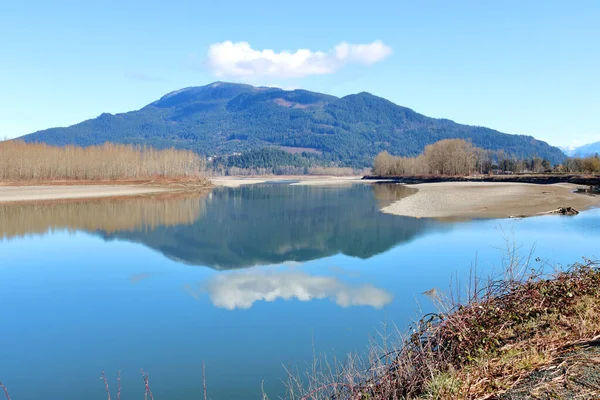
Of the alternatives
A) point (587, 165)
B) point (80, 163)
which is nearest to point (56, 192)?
point (80, 163)

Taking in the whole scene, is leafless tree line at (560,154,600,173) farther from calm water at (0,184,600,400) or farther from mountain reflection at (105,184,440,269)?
mountain reflection at (105,184,440,269)

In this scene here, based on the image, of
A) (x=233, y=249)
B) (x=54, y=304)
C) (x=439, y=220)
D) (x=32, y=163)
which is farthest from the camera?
(x=32, y=163)

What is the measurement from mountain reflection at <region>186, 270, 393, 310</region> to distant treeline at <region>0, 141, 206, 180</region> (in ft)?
227

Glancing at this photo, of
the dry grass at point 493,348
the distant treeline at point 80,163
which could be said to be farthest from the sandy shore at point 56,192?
the dry grass at point 493,348

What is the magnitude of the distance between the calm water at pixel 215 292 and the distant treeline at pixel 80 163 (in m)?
51.8

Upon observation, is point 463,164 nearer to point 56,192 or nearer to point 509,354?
point 56,192

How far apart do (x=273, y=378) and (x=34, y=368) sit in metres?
4.43

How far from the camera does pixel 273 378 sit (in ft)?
23.9

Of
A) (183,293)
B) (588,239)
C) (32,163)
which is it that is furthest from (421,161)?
(183,293)

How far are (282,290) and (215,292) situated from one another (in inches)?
78.3

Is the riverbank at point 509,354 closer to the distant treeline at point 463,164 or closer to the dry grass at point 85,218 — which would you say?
the dry grass at point 85,218

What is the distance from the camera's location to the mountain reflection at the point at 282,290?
11.7 metres

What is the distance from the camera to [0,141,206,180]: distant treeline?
2761 inches

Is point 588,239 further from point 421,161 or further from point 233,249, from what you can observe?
point 421,161
